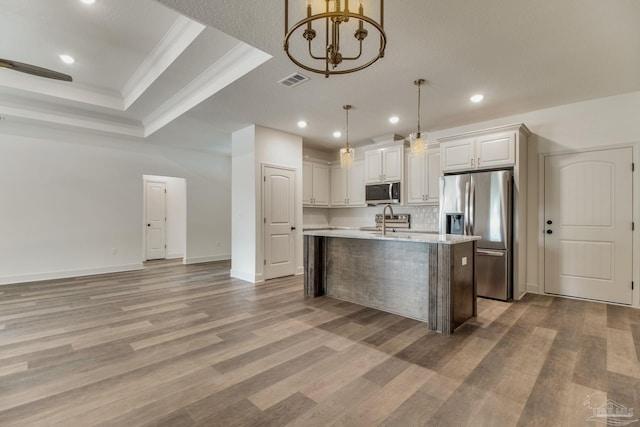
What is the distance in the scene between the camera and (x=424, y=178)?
5.45 meters

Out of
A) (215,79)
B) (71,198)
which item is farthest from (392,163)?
(71,198)

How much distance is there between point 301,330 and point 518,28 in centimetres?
340

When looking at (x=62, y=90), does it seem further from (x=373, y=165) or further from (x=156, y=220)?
(x=373, y=165)

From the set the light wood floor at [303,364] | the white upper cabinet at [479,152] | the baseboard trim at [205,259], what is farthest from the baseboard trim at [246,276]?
the white upper cabinet at [479,152]

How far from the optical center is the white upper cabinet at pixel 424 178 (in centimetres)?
531

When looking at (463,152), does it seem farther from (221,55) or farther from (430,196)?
(221,55)

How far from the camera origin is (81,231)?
5906 mm

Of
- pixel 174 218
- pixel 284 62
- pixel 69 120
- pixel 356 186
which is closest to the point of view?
pixel 284 62

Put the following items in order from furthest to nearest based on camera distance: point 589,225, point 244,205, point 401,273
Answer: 1. point 244,205
2. point 589,225
3. point 401,273

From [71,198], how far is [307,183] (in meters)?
4.68

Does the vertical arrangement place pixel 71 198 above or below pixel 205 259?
above

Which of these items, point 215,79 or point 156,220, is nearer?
point 215,79

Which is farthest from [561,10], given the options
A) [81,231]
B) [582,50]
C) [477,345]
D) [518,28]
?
[81,231]

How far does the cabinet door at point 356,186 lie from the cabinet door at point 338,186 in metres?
0.11
